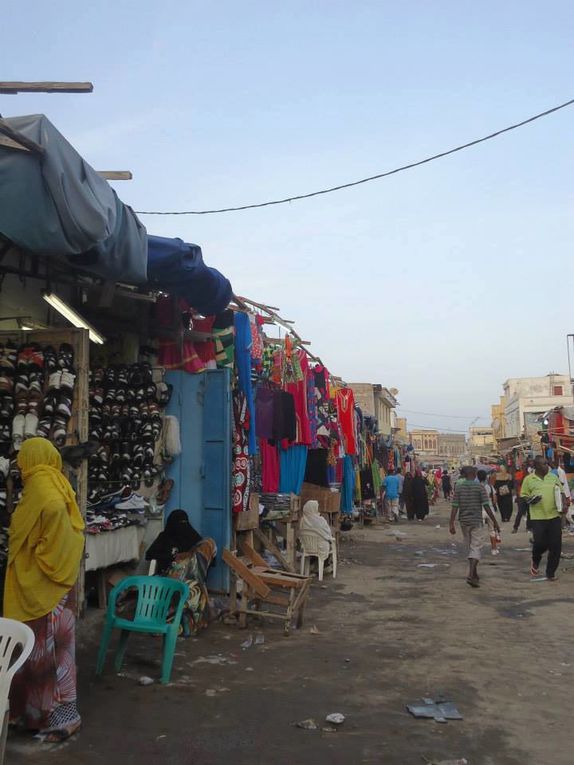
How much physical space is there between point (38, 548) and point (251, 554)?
4.30 m

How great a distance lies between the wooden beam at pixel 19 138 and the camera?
3908mm

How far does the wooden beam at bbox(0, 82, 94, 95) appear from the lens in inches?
176

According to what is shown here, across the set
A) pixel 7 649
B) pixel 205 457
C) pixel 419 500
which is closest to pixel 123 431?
pixel 205 457

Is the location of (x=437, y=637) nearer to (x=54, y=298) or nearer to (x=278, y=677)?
(x=278, y=677)

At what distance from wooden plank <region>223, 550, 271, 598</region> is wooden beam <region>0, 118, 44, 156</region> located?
15.3 ft

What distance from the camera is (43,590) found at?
4234 millimetres

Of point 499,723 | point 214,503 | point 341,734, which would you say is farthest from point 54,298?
point 499,723

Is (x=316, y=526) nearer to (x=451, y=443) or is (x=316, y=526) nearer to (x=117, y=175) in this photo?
(x=117, y=175)

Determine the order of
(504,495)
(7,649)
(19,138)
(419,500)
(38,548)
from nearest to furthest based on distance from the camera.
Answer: (7,649), (19,138), (38,548), (504,495), (419,500)

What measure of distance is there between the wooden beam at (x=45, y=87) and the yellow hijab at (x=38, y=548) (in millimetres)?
2251

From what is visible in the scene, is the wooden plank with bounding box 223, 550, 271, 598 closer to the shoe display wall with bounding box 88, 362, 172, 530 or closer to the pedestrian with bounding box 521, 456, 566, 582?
the shoe display wall with bounding box 88, 362, 172, 530

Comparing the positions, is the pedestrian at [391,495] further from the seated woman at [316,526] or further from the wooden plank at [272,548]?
the wooden plank at [272,548]

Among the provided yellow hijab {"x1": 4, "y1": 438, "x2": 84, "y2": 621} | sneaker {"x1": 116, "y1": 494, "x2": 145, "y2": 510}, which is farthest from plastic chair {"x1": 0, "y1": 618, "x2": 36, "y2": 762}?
sneaker {"x1": 116, "y1": 494, "x2": 145, "y2": 510}

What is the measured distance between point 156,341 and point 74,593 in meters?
3.81
